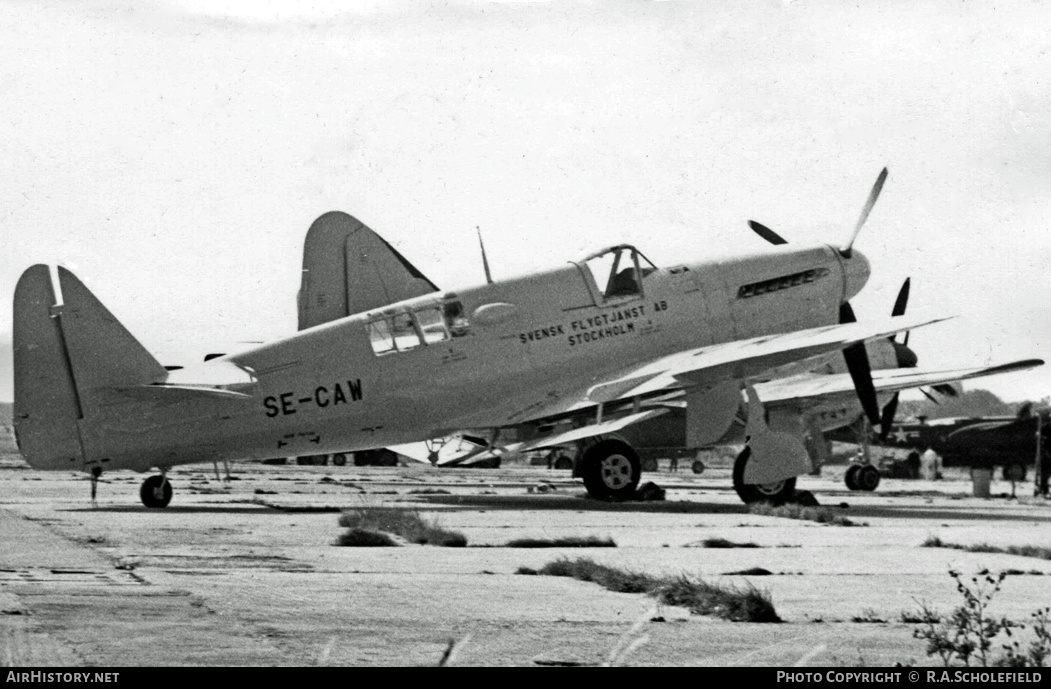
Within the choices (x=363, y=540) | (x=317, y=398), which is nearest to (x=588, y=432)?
(x=317, y=398)

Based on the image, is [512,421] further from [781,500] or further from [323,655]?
[323,655]

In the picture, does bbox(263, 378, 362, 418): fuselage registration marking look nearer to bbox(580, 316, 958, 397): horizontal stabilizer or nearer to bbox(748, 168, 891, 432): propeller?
bbox(580, 316, 958, 397): horizontal stabilizer

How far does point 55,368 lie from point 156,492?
223cm

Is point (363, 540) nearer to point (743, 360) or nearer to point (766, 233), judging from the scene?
point (743, 360)


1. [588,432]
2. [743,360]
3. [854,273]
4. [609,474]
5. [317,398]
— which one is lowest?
[609,474]

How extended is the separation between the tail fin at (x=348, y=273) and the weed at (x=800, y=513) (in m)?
6.42

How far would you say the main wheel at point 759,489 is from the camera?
2092cm

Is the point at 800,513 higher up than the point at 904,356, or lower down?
lower down

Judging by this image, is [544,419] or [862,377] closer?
[544,419]

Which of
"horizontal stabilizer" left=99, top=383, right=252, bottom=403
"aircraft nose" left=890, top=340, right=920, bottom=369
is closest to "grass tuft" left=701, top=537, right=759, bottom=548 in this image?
"horizontal stabilizer" left=99, top=383, right=252, bottom=403

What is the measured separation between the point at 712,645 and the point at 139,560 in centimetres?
565

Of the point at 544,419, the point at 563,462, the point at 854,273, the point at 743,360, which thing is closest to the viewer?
the point at 743,360

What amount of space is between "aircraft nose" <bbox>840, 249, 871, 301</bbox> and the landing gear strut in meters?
11.4

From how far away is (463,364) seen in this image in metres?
21.0
